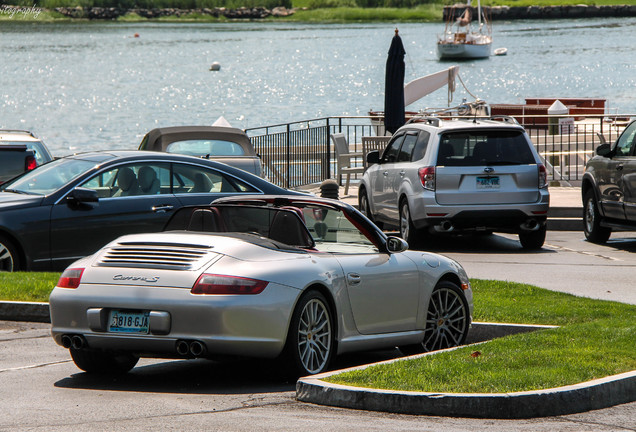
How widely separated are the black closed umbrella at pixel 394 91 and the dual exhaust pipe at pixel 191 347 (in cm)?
1734

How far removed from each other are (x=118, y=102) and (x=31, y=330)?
73.2 metres

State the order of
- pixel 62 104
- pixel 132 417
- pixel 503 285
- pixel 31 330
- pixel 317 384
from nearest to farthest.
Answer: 1. pixel 132 417
2. pixel 317 384
3. pixel 31 330
4. pixel 503 285
5. pixel 62 104

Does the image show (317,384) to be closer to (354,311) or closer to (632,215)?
(354,311)

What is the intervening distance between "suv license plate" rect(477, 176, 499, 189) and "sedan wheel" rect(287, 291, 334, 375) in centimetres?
838

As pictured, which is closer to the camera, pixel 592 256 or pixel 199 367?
pixel 199 367

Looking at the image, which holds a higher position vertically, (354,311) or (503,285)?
(354,311)

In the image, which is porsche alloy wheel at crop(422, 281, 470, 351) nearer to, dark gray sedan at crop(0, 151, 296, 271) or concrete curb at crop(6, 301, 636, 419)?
concrete curb at crop(6, 301, 636, 419)

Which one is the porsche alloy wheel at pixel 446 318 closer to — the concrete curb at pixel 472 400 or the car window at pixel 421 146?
the concrete curb at pixel 472 400

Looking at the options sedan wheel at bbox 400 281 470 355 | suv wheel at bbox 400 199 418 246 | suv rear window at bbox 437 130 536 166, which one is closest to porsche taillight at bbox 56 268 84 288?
sedan wheel at bbox 400 281 470 355

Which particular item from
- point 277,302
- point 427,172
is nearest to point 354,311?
point 277,302

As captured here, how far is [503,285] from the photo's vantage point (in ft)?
41.2

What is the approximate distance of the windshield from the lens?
1330cm

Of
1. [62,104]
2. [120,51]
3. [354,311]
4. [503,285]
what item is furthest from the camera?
[120,51]

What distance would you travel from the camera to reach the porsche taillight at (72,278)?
808cm
